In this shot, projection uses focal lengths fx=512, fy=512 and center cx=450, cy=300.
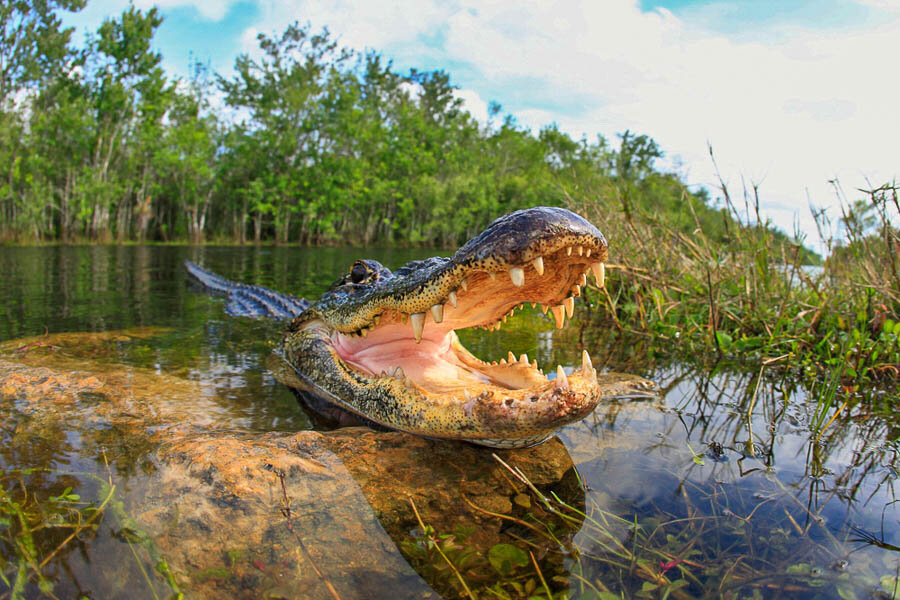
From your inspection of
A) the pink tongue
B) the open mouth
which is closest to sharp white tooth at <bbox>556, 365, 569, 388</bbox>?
the open mouth

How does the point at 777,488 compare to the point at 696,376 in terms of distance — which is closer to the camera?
the point at 777,488

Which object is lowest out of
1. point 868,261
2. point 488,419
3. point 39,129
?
point 488,419

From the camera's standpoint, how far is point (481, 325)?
266cm

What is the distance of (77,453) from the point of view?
200 centimetres

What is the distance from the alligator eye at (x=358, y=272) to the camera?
2.99 metres

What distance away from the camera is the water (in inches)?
54.7

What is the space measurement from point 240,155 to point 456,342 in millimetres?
30587

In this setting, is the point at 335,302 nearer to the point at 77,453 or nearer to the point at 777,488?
the point at 77,453

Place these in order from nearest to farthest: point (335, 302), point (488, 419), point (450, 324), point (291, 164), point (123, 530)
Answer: point (123, 530) < point (488, 419) < point (450, 324) < point (335, 302) < point (291, 164)

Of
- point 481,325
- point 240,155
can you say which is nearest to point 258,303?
point 481,325

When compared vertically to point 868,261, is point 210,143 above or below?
above

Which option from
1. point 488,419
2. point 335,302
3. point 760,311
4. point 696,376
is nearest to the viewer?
point 488,419

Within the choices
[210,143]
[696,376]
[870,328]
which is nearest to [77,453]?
[696,376]

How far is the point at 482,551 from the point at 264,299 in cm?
558
